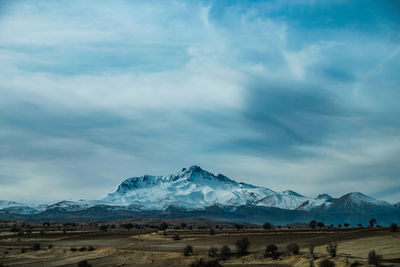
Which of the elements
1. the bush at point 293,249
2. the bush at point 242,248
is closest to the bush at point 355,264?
the bush at point 293,249

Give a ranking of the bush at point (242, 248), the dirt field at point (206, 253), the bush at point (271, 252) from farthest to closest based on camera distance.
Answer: the bush at point (242, 248), the bush at point (271, 252), the dirt field at point (206, 253)

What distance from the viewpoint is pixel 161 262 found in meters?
75.2

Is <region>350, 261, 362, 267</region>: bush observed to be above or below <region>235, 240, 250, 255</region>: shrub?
below

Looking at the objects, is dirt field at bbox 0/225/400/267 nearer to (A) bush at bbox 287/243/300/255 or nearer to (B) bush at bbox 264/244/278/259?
(B) bush at bbox 264/244/278/259

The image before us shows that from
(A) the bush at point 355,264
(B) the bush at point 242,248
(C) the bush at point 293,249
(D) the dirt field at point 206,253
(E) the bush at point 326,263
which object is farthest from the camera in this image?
(B) the bush at point 242,248

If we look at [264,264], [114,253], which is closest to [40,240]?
[114,253]

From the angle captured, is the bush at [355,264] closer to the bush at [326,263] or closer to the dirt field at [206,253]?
the dirt field at [206,253]

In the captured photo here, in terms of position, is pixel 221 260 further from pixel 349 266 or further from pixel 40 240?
pixel 40 240

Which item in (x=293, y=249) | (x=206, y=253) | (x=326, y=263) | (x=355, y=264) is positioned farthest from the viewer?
(x=206, y=253)

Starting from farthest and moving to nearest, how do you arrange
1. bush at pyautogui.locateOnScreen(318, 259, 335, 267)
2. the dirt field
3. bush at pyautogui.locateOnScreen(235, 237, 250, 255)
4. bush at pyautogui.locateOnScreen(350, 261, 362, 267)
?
bush at pyautogui.locateOnScreen(235, 237, 250, 255) < the dirt field < bush at pyautogui.locateOnScreen(318, 259, 335, 267) < bush at pyautogui.locateOnScreen(350, 261, 362, 267)

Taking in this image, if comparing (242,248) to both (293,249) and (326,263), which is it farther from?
(326,263)

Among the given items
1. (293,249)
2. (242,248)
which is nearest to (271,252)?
(293,249)

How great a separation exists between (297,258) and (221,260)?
42.3 feet

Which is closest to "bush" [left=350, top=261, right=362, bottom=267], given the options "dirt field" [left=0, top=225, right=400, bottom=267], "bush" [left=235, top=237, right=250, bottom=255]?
"dirt field" [left=0, top=225, right=400, bottom=267]
